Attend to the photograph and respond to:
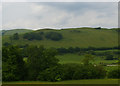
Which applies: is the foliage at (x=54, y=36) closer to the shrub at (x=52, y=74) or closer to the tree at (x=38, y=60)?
the tree at (x=38, y=60)

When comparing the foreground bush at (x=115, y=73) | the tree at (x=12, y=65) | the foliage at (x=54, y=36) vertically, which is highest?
the foliage at (x=54, y=36)

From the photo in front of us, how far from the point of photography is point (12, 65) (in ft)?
172

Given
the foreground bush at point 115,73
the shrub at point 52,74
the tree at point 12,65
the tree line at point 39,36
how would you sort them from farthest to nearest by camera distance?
the tree line at point 39,36 → the foreground bush at point 115,73 → the tree at point 12,65 → the shrub at point 52,74

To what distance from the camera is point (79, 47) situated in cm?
17325

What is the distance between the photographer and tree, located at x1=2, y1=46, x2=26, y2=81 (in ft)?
167

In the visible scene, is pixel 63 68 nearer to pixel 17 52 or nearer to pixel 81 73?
pixel 81 73

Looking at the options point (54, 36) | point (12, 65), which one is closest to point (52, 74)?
point (12, 65)

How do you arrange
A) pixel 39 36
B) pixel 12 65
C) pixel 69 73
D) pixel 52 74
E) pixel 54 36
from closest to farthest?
pixel 52 74, pixel 69 73, pixel 12 65, pixel 39 36, pixel 54 36

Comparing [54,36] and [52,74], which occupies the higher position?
[54,36]

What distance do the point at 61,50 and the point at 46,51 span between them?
10298 cm

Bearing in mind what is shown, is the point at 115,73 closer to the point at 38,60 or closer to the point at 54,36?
the point at 38,60

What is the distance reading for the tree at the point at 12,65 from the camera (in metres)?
50.8

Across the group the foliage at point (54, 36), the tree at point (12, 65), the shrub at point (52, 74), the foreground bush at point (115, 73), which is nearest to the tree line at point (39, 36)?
the foliage at point (54, 36)

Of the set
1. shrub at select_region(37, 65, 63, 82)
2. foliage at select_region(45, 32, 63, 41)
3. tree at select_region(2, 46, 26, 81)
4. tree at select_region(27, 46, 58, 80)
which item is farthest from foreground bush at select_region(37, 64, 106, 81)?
foliage at select_region(45, 32, 63, 41)
